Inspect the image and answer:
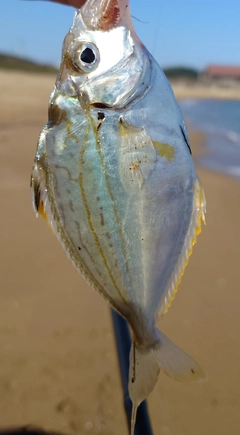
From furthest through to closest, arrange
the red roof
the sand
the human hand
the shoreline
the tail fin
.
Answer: the shoreline, the red roof, the sand, the human hand, the tail fin

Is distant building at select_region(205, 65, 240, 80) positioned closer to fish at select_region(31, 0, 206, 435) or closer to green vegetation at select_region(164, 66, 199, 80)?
green vegetation at select_region(164, 66, 199, 80)

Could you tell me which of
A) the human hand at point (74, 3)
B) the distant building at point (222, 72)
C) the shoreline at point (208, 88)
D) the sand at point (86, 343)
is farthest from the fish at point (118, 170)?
the shoreline at point (208, 88)

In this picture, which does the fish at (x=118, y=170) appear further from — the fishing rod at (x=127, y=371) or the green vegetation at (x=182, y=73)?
the green vegetation at (x=182, y=73)

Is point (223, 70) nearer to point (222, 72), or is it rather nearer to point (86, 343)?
point (222, 72)

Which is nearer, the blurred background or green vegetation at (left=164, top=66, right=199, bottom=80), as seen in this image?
the blurred background

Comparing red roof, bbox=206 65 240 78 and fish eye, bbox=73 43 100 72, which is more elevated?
red roof, bbox=206 65 240 78

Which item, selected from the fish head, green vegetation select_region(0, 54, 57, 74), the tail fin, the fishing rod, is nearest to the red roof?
green vegetation select_region(0, 54, 57, 74)

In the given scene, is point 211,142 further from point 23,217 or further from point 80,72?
point 80,72

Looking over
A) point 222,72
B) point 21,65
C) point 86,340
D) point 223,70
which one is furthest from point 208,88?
point 86,340
